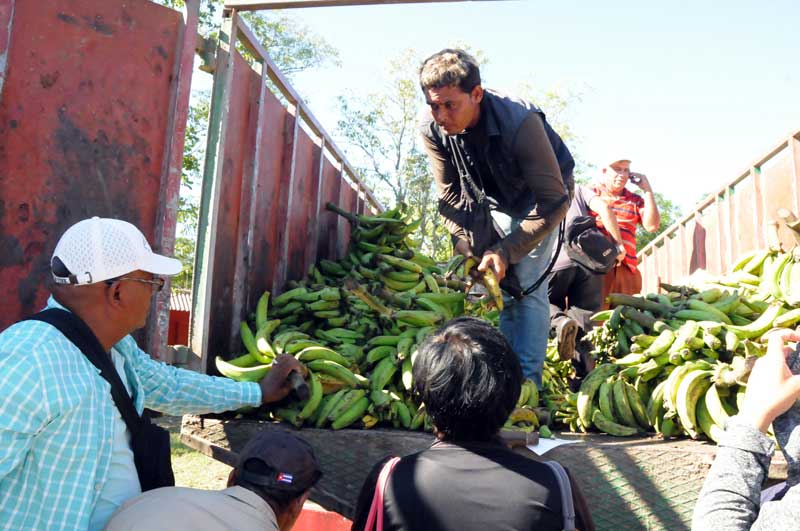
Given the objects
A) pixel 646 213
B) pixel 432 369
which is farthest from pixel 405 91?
pixel 432 369

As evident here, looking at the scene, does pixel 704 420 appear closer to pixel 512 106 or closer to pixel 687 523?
pixel 687 523

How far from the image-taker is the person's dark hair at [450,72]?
3.17 m

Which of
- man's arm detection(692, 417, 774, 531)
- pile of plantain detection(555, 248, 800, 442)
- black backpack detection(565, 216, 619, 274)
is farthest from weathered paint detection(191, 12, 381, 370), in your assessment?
man's arm detection(692, 417, 774, 531)

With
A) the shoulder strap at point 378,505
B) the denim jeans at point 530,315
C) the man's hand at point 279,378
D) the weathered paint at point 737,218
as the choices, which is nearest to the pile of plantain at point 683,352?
the denim jeans at point 530,315

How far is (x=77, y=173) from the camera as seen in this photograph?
2650 mm

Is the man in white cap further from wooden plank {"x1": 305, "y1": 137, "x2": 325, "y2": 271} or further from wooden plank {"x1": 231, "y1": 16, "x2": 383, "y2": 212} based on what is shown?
wooden plank {"x1": 305, "y1": 137, "x2": 325, "y2": 271}

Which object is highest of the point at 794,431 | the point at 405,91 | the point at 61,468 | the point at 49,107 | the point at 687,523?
the point at 405,91

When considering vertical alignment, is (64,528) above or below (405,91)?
below

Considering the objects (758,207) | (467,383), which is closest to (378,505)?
(467,383)

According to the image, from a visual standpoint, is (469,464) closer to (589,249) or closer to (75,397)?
(75,397)

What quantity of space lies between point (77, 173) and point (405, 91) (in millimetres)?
23241

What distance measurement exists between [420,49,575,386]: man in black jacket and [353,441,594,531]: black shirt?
1673mm

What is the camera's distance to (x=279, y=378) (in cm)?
295

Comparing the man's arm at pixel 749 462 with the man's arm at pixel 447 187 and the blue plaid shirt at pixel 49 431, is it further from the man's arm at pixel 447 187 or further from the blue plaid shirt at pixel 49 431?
the man's arm at pixel 447 187
